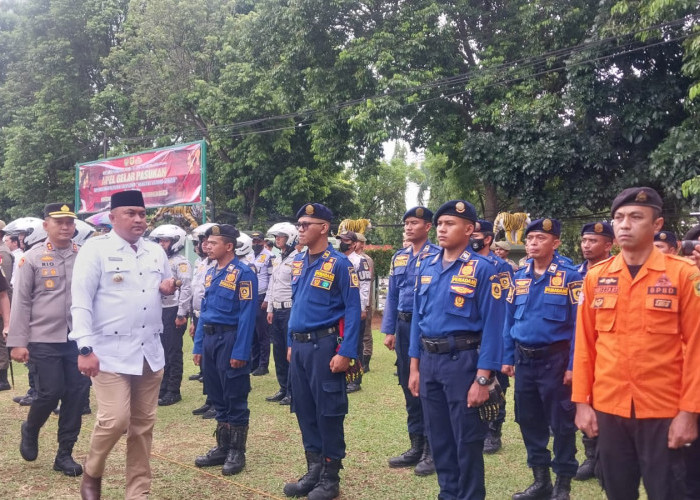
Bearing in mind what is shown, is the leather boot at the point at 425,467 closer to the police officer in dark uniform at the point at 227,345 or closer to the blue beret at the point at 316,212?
the police officer in dark uniform at the point at 227,345

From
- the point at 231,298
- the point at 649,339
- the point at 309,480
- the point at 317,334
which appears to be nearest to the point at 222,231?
the point at 231,298

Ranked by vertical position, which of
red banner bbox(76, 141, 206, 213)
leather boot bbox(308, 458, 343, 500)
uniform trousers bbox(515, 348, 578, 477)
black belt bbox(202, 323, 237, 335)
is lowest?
leather boot bbox(308, 458, 343, 500)

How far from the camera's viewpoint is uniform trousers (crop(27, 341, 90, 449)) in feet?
18.2

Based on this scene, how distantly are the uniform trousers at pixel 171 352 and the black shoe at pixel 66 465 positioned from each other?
2918mm

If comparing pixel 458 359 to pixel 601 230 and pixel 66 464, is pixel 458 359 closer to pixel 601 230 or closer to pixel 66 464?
pixel 601 230

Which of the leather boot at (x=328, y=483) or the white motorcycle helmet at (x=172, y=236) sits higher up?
the white motorcycle helmet at (x=172, y=236)

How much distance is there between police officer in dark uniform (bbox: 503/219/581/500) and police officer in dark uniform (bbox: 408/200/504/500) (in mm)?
944

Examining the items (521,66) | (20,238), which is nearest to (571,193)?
(521,66)

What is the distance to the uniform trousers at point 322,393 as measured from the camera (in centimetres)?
491

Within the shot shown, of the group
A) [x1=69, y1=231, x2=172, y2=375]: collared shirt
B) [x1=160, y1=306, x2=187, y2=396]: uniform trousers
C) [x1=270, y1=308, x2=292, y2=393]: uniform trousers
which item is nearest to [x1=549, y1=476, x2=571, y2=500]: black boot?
[x1=69, y1=231, x2=172, y2=375]: collared shirt

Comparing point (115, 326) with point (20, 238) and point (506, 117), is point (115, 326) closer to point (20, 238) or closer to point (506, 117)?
point (20, 238)

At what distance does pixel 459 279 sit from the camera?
13.9ft

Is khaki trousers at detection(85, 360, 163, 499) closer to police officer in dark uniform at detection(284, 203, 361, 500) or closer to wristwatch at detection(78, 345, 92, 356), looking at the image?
wristwatch at detection(78, 345, 92, 356)

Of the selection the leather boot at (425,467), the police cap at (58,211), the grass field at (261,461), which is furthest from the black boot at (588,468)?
the police cap at (58,211)
